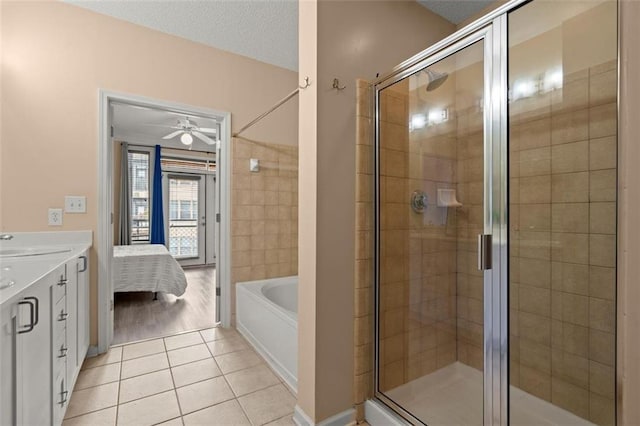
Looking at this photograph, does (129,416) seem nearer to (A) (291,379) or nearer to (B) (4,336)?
(A) (291,379)

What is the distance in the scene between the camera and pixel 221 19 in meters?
2.46

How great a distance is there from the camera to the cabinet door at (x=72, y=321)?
1.61 metres

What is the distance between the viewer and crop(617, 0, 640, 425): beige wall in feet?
2.61

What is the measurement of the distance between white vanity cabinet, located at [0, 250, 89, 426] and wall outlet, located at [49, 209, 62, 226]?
58cm

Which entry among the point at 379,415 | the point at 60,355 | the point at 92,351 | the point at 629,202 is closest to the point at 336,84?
the point at 629,202

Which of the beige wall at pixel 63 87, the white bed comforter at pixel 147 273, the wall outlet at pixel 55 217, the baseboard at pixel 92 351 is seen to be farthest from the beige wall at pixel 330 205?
the white bed comforter at pixel 147 273

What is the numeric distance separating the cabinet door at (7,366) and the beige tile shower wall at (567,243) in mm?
1722

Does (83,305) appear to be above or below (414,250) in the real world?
below

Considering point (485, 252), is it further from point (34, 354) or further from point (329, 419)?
point (34, 354)

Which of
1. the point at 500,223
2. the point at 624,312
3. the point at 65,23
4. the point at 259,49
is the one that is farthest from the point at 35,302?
the point at 259,49

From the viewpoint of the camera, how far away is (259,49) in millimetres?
2896

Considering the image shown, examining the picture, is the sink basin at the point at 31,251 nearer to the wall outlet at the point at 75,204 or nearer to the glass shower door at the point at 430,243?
the wall outlet at the point at 75,204

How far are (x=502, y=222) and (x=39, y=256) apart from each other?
2.31 metres

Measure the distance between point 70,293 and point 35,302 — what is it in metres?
0.81
